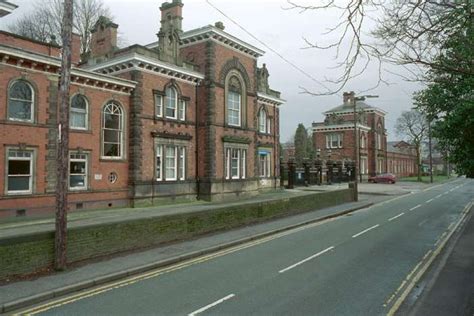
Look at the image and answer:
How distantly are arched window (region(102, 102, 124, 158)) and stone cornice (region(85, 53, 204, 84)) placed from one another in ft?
9.87

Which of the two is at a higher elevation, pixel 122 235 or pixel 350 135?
pixel 350 135

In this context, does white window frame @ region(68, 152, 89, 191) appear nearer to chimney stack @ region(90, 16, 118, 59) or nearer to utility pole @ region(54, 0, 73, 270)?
chimney stack @ region(90, 16, 118, 59)

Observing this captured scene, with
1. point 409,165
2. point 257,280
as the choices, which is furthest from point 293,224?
point 409,165

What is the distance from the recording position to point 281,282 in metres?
8.88

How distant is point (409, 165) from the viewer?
9700cm

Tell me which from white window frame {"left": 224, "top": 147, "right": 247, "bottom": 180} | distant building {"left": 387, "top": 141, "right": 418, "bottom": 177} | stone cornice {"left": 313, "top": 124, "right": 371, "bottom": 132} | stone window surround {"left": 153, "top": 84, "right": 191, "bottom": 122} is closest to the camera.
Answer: stone window surround {"left": 153, "top": 84, "right": 191, "bottom": 122}

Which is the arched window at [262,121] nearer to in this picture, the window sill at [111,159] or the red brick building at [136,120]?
the red brick building at [136,120]

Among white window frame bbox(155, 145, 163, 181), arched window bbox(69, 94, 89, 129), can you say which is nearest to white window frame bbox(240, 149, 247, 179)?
white window frame bbox(155, 145, 163, 181)

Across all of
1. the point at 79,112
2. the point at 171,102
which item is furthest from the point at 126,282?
the point at 171,102

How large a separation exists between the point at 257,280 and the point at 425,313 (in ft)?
11.3

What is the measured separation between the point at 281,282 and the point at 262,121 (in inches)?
1323

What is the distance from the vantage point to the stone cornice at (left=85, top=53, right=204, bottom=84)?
26.0 metres

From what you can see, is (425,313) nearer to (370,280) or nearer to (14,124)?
(370,280)

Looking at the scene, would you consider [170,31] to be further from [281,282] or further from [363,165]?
[363,165]
